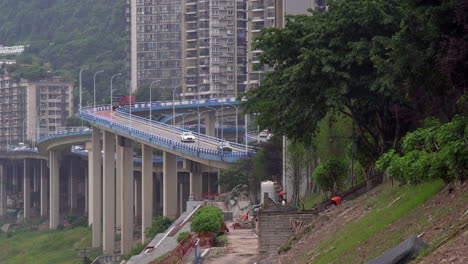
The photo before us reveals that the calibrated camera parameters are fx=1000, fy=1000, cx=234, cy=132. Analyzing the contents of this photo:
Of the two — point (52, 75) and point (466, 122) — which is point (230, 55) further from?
point (466, 122)

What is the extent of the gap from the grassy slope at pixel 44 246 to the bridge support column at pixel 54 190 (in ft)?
21.0

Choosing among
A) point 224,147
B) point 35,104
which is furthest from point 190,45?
point 224,147

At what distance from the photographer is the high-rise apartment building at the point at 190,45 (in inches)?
5969

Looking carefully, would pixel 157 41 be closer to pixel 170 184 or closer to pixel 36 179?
pixel 36 179

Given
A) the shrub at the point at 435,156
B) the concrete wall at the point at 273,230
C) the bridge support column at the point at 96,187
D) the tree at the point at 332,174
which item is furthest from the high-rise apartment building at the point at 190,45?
the shrub at the point at 435,156

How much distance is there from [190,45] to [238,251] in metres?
122

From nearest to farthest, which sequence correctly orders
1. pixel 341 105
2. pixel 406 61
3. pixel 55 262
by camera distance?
pixel 406 61 → pixel 341 105 → pixel 55 262

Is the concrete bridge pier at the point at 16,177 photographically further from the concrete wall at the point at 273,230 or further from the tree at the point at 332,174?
the concrete wall at the point at 273,230

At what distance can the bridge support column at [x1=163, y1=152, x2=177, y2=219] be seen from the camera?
312 feet

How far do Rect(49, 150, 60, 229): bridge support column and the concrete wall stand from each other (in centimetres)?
9474

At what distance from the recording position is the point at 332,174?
1516 inches

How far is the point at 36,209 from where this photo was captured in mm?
155375

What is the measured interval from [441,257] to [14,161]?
156 m

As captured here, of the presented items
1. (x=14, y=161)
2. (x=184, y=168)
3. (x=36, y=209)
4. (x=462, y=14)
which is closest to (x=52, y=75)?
(x=14, y=161)
